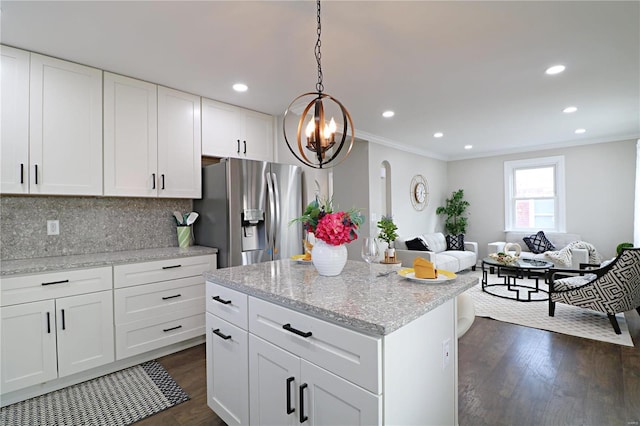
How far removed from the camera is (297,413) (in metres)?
1.30

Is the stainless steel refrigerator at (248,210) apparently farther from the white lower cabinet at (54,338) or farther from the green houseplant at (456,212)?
the green houseplant at (456,212)

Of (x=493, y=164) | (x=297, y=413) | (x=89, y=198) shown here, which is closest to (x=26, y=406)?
(x=89, y=198)

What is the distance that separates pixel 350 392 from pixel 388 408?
0.14 meters

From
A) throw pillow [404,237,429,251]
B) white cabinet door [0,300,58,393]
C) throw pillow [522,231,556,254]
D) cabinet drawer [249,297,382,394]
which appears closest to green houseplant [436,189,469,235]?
throw pillow [522,231,556,254]

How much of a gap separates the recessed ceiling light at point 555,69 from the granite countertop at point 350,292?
2.35m

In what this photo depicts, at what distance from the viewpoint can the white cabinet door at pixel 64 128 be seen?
238 cm

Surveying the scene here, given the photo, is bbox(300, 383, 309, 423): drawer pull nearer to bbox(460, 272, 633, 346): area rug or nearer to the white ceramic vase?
the white ceramic vase

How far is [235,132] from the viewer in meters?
3.57

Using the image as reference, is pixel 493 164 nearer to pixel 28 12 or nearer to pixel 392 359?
pixel 392 359

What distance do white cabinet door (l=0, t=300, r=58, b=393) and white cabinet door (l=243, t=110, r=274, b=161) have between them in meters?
2.34

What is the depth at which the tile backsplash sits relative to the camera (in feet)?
8.16

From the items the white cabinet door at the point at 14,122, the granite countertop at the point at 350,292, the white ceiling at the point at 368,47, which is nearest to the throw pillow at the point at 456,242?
the white ceiling at the point at 368,47

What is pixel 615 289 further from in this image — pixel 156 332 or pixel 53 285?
pixel 53 285

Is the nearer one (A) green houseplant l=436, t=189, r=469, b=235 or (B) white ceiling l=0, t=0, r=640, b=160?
(B) white ceiling l=0, t=0, r=640, b=160
